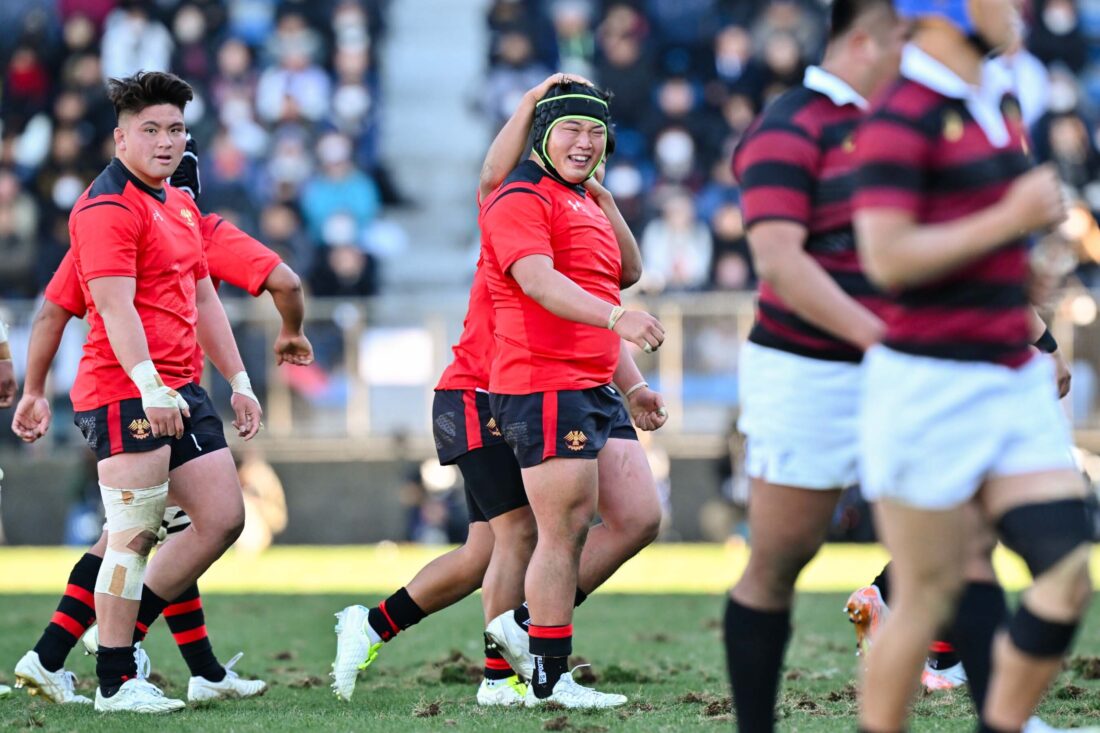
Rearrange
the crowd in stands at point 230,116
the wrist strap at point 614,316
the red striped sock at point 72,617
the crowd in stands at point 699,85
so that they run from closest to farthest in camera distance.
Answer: the wrist strap at point 614,316
the red striped sock at point 72,617
the crowd in stands at point 699,85
the crowd in stands at point 230,116

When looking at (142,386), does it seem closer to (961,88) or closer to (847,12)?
(847,12)

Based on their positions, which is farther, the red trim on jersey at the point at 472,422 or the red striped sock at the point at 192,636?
the red striped sock at the point at 192,636

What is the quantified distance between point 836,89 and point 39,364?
394 cm

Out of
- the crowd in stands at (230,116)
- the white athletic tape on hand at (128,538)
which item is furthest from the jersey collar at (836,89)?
the crowd in stands at (230,116)

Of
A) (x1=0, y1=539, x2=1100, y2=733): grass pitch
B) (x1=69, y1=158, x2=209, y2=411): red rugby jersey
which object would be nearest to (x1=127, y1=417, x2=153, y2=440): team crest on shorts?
(x1=69, y1=158, x2=209, y2=411): red rugby jersey

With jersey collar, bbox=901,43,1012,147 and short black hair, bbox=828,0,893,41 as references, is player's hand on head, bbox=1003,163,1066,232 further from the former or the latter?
short black hair, bbox=828,0,893,41

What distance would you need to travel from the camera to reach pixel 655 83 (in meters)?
22.4

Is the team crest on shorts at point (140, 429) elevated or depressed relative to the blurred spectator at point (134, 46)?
depressed

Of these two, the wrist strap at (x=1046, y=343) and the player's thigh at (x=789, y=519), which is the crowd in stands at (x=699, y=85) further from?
the player's thigh at (x=789, y=519)

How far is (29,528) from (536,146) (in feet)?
41.7

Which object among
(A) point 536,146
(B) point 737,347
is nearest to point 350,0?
(B) point 737,347

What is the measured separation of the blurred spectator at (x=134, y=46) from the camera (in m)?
22.4

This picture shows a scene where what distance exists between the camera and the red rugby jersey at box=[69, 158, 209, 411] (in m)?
6.77

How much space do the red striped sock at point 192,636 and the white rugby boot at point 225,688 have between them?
29 millimetres
